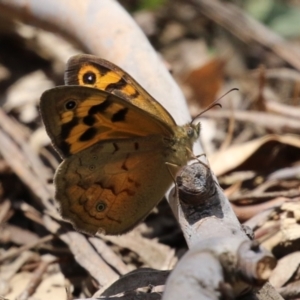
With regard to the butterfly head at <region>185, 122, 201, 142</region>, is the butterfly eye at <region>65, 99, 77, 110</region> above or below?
above

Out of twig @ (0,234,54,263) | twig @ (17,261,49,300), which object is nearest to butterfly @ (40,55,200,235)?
twig @ (17,261,49,300)

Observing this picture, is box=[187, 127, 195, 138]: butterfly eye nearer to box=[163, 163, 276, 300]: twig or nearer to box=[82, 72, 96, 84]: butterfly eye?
box=[82, 72, 96, 84]: butterfly eye

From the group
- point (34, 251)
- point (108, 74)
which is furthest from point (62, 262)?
point (108, 74)

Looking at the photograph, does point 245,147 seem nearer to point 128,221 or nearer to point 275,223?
point 275,223

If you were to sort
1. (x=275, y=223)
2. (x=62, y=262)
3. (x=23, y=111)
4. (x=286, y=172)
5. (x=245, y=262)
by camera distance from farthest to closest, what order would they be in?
(x=23, y=111), (x=286, y=172), (x=62, y=262), (x=275, y=223), (x=245, y=262)

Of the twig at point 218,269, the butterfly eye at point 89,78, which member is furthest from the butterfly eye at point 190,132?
the twig at point 218,269

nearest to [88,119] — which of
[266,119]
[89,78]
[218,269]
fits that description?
[89,78]

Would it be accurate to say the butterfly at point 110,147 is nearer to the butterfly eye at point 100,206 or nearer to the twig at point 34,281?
the butterfly eye at point 100,206
